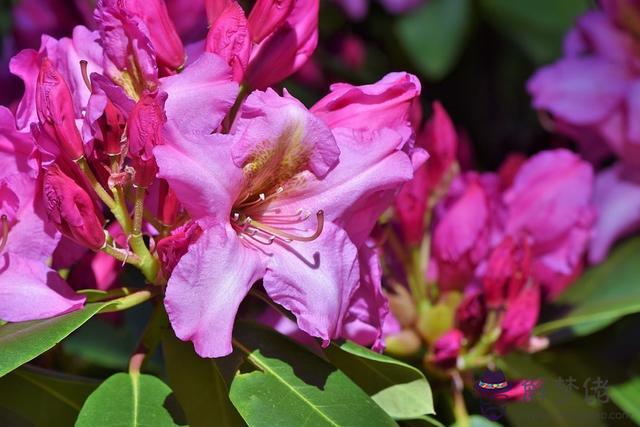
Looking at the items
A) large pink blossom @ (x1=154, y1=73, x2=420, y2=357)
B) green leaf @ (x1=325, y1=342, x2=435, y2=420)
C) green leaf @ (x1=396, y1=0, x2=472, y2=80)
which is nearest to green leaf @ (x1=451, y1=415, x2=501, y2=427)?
green leaf @ (x1=325, y1=342, x2=435, y2=420)

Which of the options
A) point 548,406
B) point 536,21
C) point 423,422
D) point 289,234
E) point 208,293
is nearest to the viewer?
point 208,293

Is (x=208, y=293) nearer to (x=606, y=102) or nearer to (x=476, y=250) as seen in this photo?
(x=476, y=250)

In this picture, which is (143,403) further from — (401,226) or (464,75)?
(464,75)

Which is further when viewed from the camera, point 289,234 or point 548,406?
point 548,406

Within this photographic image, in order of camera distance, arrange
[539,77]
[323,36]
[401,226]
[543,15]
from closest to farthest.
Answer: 1. [401,226]
2. [539,77]
3. [543,15]
4. [323,36]

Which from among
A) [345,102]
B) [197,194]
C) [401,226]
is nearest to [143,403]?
[197,194]

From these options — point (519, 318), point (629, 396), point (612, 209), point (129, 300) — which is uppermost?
point (129, 300)

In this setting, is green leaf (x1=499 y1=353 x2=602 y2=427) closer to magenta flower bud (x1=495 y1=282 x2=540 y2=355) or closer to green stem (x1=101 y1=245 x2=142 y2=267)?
magenta flower bud (x1=495 y1=282 x2=540 y2=355)

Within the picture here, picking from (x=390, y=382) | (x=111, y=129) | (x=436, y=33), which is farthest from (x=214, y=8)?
(x=436, y=33)
